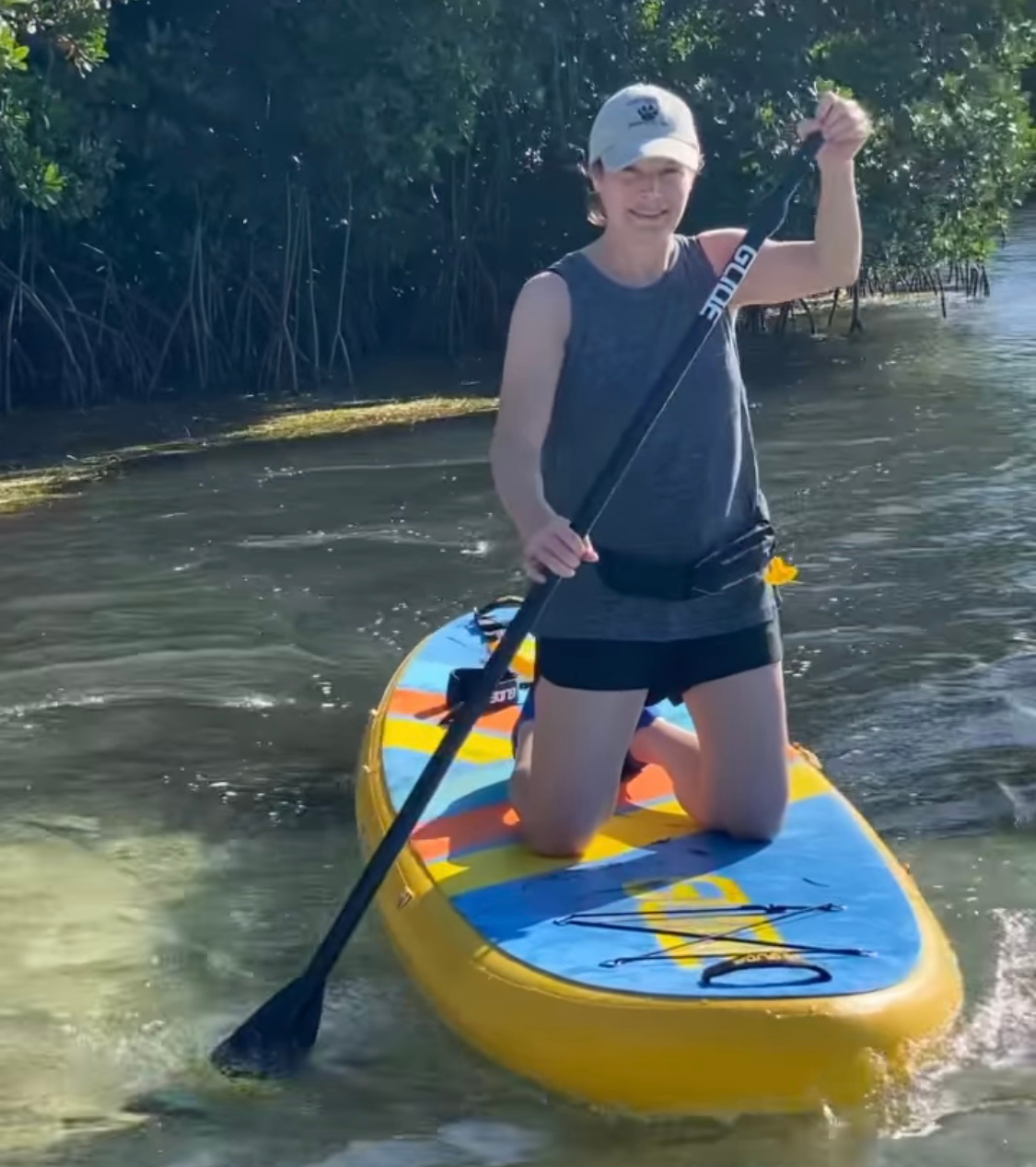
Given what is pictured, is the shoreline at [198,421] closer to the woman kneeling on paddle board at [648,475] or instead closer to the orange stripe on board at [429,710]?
the orange stripe on board at [429,710]

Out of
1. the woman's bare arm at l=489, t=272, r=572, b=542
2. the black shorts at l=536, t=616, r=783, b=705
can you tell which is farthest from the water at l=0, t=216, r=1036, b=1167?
the woman's bare arm at l=489, t=272, r=572, b=542

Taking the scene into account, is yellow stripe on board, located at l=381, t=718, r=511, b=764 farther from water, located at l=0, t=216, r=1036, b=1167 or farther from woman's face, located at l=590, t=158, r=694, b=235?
woman's face, located at l=590, t=158, r=694, b=235

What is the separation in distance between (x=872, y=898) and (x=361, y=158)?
395 inches

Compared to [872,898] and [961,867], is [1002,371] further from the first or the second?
[872,898]

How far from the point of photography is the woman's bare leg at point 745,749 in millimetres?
4219

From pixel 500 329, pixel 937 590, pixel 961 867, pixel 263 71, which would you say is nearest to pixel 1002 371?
pixel 500 329

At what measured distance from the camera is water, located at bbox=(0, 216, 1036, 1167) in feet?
12.4

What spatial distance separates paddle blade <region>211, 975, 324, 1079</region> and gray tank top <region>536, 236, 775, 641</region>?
0.83 m

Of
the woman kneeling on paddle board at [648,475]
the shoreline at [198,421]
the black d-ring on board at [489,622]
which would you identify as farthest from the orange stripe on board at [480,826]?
Result: the shoreline at [198,421]

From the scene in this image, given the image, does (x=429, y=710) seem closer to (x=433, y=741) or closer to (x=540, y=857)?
(x=433, y=741)

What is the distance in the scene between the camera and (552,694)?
13.8 feet

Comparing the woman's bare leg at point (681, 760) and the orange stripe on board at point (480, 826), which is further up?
the woman's bare leg at point (681, 760)

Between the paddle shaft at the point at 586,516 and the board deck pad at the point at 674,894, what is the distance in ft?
0.62

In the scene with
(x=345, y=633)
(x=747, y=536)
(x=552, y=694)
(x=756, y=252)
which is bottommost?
(x=345, y=633)
